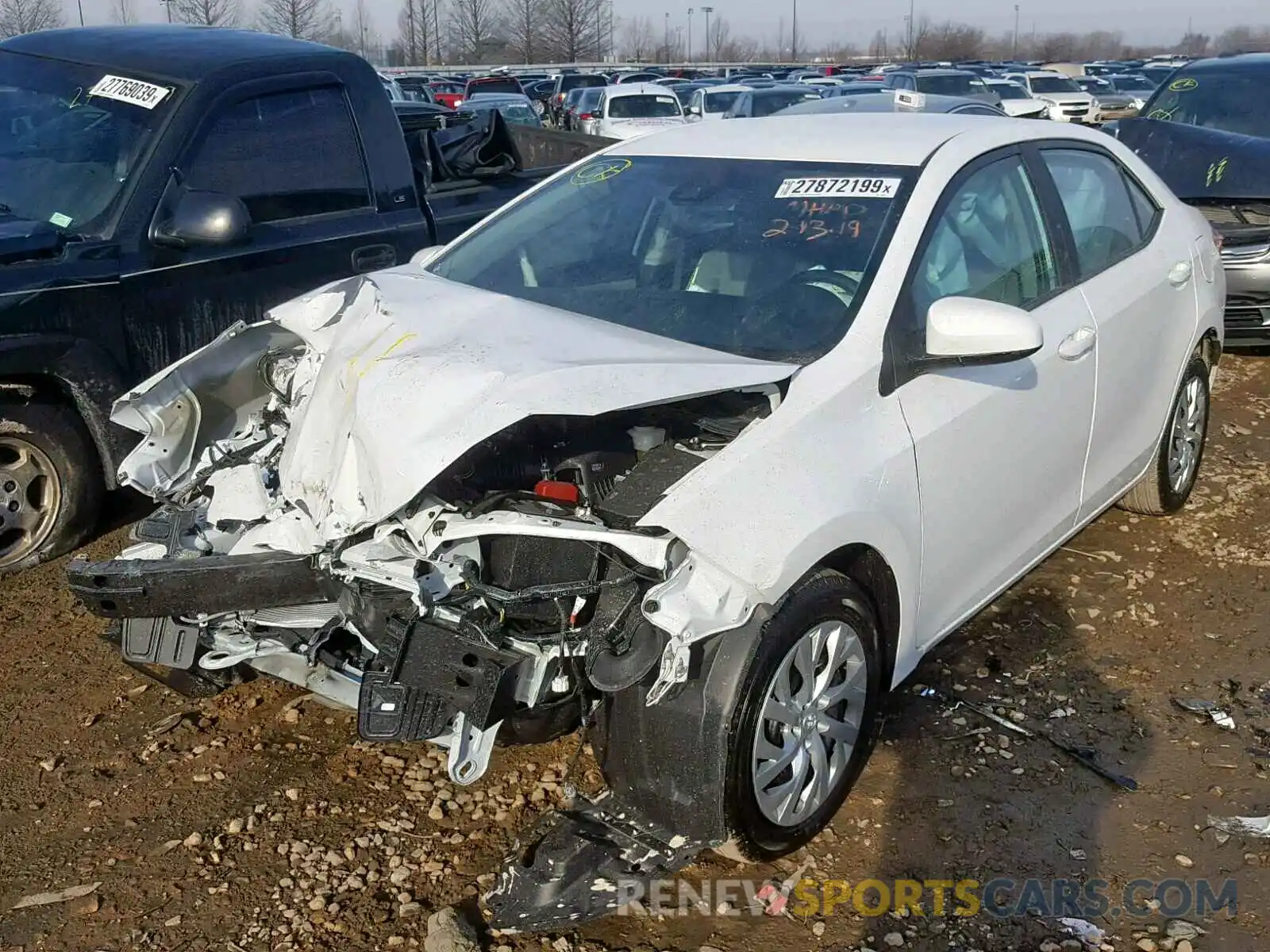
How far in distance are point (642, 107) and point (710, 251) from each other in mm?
19297

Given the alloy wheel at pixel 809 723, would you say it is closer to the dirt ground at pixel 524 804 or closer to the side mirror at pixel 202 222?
the dirt ground at pixel 524 804

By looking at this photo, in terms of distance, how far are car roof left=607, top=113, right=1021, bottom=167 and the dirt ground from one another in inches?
66.6

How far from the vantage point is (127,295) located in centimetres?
442

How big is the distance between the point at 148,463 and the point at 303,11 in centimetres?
5200

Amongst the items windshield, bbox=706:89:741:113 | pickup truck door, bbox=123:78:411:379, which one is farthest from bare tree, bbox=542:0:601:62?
pickup truck door, bbox=123:78:411:379

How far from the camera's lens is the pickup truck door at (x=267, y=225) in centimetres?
453

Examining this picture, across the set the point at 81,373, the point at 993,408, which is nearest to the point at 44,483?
the point at 81,373

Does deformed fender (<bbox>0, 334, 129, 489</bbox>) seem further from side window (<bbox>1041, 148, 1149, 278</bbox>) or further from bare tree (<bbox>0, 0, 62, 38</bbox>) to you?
bare tree (<bbox>0, 0, 62, 38</bbox>)

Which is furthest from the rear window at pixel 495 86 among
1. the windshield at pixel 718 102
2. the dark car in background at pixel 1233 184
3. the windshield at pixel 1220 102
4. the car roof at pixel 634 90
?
the dark car in background at pixel 1233 184

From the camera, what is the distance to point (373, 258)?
5148mm

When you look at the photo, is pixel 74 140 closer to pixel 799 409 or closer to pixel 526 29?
pixel 799 409

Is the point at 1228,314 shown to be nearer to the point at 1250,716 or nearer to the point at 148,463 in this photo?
the point at 1250,716

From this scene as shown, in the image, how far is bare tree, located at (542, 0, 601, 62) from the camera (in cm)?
6588

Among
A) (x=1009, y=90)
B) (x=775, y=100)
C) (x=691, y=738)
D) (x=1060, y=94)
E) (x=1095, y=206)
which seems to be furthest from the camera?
(x=1060, y=94)
